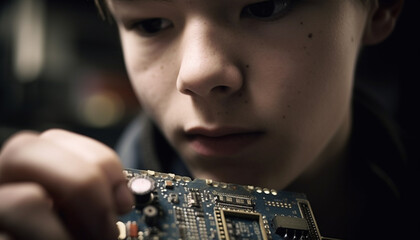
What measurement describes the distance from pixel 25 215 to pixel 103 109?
2.59 metres

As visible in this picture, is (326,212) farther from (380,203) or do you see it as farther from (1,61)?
(1,61)

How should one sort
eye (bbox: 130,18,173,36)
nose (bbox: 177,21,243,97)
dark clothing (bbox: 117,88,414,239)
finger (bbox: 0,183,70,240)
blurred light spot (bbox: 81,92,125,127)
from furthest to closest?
1. blurred light spot (bbox: 81,92,125,127)
2. dark clothing (bbox: 117,88,414,239)
3. eye (bbox: 130,18,173,36)
4. nose (bbox: 177,21,243,97)
5. finger (bbox: 0,183,70,240)

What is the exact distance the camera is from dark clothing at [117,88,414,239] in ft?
4.09

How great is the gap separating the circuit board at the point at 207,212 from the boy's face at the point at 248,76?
153 mm

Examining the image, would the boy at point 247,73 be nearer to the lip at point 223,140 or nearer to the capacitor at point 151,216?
the lip at point 223,140

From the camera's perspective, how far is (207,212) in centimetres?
74

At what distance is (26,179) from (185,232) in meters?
0.28

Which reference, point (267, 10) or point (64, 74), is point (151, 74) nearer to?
point (267, 10)

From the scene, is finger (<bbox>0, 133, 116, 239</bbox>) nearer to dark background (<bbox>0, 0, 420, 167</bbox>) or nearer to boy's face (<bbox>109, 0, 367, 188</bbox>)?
boy's face (<bbox>109, 0, 367, 188</bbox>)

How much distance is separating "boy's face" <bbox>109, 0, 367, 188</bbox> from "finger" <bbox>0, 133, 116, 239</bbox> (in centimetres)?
36

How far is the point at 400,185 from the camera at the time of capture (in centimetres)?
132

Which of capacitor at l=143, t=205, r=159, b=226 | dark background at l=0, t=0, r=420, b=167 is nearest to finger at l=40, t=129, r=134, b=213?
capacitor at l=143, t=205, r=159, b=226

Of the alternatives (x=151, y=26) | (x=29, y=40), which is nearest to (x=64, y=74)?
(x=29, y=40)

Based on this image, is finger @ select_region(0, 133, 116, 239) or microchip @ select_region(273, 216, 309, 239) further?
microchip @ select_region(273, 216, 309, 239)
